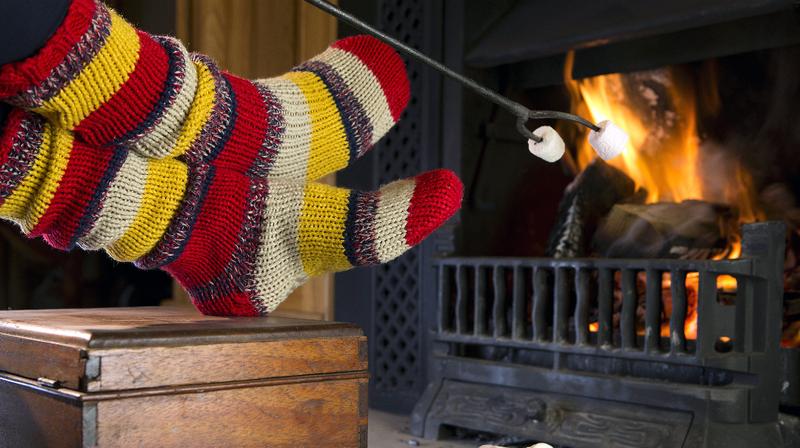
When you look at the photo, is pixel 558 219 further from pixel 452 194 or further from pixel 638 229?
pixel 452 194

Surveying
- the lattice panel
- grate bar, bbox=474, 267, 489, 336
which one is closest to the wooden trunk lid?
grate bar, bbox=474, 267, 489, 336

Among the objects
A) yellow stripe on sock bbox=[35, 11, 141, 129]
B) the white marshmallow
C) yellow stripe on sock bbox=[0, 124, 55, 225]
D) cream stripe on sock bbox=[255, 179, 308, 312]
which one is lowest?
cream stripe on sock bbox=[255, 179, 308, 312]

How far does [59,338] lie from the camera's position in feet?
2.73

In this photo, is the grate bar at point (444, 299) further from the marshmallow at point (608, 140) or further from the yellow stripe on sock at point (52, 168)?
the yellow stripe on sock at point (52, 168)

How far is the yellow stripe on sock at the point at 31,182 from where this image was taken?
0.79 m

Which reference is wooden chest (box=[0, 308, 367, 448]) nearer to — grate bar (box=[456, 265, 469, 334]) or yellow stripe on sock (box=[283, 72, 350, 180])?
yellow stripe on sock (box=[283, 72, 350, 180])

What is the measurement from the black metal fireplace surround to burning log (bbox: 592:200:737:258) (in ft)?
0.27

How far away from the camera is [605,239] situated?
1.65m

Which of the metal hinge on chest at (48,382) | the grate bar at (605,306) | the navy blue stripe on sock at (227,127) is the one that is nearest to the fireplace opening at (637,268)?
the grate bar at (605,306)

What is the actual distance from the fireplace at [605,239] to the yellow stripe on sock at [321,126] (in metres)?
0.64

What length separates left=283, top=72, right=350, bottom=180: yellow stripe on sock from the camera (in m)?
0.98

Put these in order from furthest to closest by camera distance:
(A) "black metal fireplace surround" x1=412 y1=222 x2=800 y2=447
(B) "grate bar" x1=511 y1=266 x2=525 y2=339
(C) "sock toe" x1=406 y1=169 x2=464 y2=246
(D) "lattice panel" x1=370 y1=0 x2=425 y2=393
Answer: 1. (D) "lattice panel" x1=370 y1=0 x2=425 y2=393
2. (B) "grate bar" x1=511 y1=266 x2=525 y2=339
3. (A) "black metal fireplace surround" x1=412 y1=222 x2=800 y2=447
4. (C) "sock toe" x1=406 y1=169 x2=464 y2=246

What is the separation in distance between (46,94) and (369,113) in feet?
1.28

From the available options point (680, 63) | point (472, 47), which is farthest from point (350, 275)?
point (680, 63)
